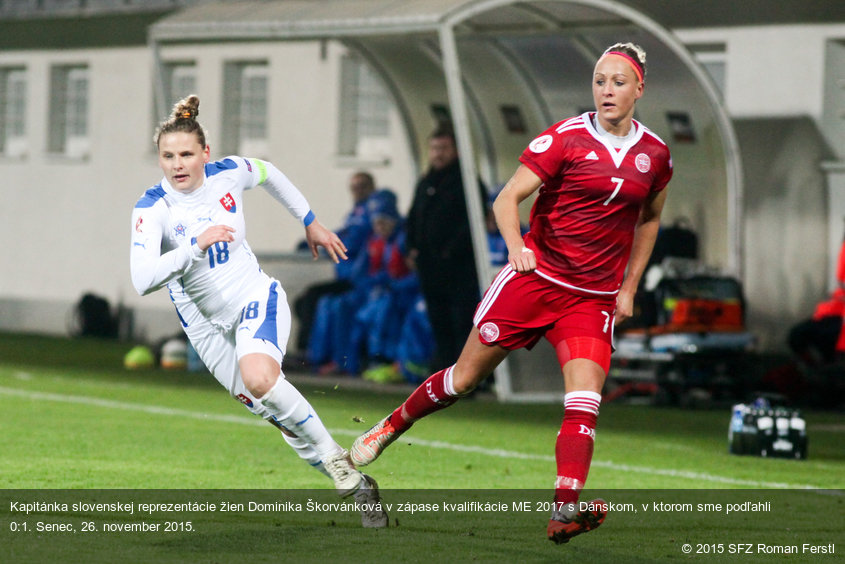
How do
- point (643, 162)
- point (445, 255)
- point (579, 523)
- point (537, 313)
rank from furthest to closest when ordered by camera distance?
point (445, 255) < point (537, 313) < point (643, 162) < point (579, 523)

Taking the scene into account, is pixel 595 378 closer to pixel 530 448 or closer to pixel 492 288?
pixel 492 288

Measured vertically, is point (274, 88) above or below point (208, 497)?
above

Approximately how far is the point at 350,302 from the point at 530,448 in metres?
6.71

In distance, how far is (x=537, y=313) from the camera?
7535 mm

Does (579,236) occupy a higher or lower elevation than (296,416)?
higher

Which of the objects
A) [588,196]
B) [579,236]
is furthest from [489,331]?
[588,196]

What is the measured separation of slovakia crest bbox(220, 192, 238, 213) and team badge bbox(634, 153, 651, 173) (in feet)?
6.29

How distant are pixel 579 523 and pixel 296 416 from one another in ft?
4.98

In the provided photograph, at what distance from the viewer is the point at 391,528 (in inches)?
309

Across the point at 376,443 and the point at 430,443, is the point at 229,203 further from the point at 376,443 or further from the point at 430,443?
the point at 430,443

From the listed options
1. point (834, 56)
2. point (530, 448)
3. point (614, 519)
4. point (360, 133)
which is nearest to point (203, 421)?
point (530, 448)

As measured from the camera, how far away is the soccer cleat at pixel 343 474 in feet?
24.7

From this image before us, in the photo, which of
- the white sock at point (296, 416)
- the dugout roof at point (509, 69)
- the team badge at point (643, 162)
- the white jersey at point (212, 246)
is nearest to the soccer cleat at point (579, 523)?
the white sock at point (296, 416)

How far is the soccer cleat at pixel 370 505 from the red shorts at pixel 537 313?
2.83 ft
